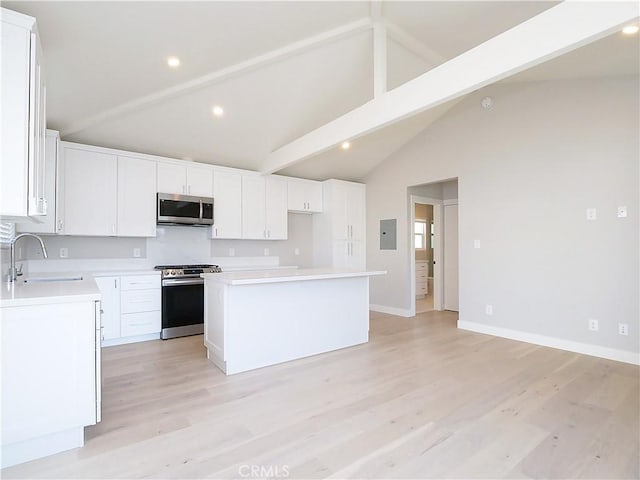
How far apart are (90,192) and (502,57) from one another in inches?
166

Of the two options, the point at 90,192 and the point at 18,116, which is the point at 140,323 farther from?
the point at 18,116

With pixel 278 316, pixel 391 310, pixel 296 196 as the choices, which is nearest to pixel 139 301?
pixel 278 316

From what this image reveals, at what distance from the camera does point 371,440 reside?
2.00 metres

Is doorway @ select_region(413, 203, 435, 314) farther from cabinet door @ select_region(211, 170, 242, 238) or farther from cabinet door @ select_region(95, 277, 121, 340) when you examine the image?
cabinet door @ select_region(95, 277, 121, 340)

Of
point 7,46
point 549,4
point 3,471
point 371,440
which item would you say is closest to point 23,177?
point 7,46

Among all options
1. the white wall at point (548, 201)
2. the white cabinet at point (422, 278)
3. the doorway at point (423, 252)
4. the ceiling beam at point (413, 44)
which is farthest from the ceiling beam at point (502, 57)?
the white cabinet at point (422, 278)

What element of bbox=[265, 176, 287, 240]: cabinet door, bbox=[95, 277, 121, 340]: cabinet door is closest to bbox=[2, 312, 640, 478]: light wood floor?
bbox=[95, 277, 121, 340]: cabinet door

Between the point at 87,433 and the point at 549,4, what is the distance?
442cm

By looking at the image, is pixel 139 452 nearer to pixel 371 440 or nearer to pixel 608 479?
pixel 371 440

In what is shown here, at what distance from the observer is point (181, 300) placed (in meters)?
4.28

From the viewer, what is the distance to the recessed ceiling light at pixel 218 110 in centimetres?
395

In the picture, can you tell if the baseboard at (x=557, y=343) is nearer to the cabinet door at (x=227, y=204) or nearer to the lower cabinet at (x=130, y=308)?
the cabinet door at (x=227, y=204)

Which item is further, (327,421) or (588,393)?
(588,393)

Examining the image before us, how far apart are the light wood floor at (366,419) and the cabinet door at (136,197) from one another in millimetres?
1483
